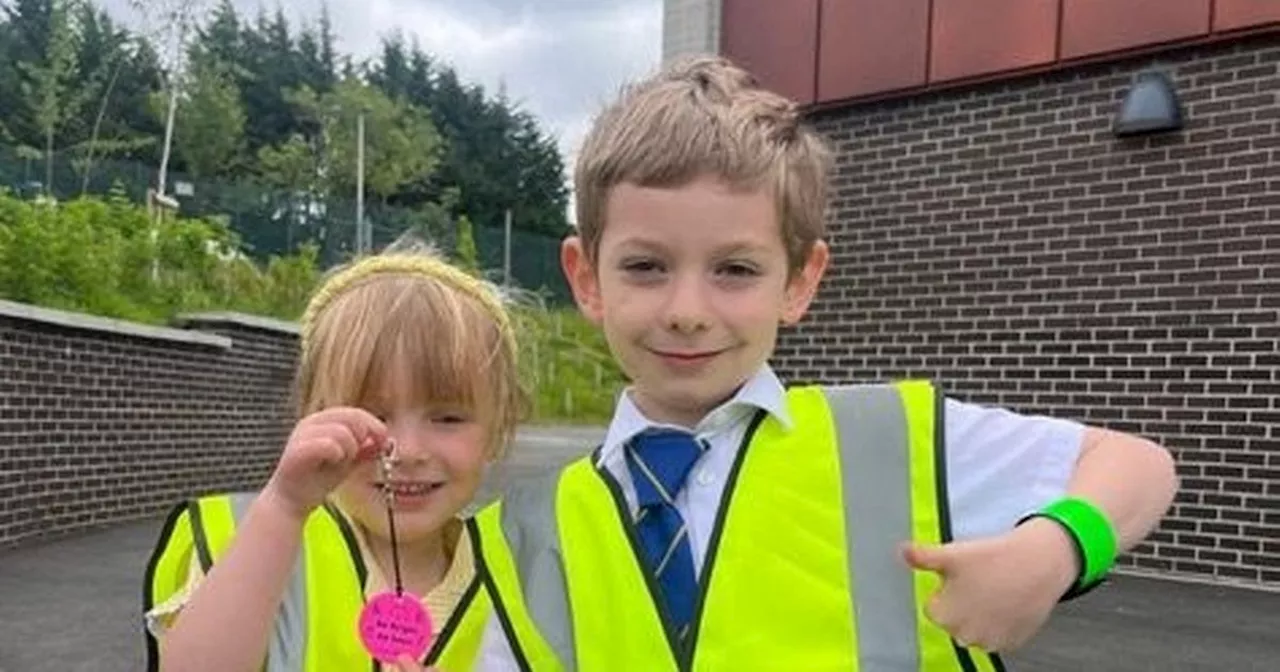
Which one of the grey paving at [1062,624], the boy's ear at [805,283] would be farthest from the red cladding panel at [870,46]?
the boy's ear at [805,283]

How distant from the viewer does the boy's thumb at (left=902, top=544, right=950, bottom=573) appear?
137 cm

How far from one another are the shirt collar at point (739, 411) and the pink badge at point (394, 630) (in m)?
0.33

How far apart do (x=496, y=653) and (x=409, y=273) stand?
2.02 feet

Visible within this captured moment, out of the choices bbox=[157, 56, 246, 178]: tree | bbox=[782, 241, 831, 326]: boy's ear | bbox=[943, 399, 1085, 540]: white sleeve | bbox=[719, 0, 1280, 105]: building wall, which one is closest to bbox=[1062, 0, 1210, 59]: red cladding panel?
bbox=[719, 0, 1280, 105]: building wall

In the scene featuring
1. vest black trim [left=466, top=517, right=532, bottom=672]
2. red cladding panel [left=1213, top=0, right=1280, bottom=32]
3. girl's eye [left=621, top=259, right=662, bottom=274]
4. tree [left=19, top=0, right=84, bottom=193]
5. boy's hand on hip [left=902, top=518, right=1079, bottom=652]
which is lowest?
vest black trim [left=466, top=517, right=532, bottom=672]

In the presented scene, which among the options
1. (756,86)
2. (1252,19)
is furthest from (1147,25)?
(756,86)

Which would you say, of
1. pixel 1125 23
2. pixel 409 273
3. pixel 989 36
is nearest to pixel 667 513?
pixel 409 273

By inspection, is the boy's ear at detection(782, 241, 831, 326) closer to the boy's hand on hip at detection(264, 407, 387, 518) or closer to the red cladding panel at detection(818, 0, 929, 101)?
the boy's hand on hip at detection(264, 407, 387, 518)

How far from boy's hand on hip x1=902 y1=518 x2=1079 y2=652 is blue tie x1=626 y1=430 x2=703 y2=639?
345 millimetres

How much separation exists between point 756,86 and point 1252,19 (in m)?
6.14

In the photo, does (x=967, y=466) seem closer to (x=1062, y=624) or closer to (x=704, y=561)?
(x=704, y=561)

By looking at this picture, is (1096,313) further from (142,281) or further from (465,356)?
(142,281)

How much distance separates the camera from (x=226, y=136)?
43.6m

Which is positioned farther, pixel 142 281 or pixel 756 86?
pixel 142 281
